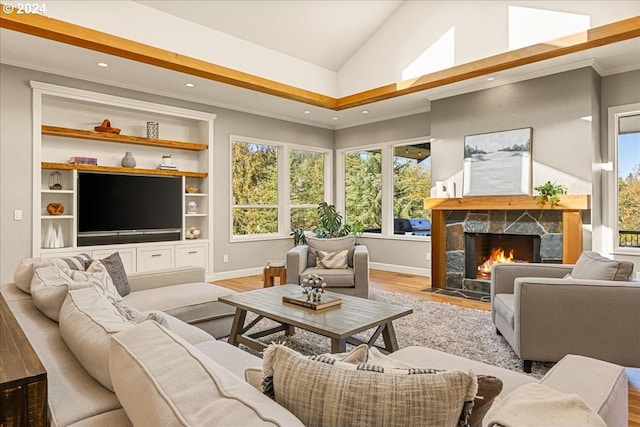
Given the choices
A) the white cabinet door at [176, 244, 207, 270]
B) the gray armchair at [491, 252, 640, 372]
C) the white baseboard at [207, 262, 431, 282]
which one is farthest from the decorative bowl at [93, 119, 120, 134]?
the gray armchair at [491, 252, 640, 372]

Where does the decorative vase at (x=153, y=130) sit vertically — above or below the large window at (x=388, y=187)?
above

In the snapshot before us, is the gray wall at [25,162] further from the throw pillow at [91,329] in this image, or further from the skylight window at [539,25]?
the skylight window at [539,25]

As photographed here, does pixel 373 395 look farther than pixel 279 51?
No

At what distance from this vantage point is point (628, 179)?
4484 mm

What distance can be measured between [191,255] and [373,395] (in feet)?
17.0

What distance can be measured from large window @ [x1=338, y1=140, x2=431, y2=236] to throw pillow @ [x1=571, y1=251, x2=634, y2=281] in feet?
11.6

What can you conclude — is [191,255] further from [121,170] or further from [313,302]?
[313,302]

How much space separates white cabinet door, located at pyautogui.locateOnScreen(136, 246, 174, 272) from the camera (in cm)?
506

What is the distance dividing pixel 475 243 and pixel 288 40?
12.6 ft

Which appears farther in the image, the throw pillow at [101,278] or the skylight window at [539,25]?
the skylight window at [539,25]

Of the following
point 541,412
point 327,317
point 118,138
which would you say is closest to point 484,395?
point 541,412

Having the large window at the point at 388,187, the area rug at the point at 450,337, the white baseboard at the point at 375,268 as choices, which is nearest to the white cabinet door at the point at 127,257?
the white baseboard at the point at 375,268

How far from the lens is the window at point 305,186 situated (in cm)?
709

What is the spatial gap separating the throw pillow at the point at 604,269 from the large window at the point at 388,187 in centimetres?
353
